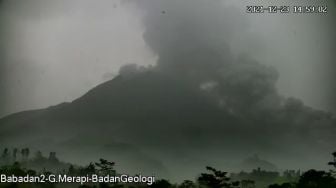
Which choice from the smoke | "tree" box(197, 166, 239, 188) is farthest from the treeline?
the smoke

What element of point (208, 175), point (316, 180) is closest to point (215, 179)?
point (208, 175)

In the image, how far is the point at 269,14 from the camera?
8.21 ft

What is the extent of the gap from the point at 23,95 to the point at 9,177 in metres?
0.47

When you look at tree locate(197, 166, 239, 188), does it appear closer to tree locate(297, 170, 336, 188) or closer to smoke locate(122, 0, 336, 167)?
smoke locate(122, 0, 336, 167)

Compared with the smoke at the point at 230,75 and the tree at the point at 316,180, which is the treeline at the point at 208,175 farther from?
the smoke at the point at 230,75

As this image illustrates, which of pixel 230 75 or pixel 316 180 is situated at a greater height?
pixel 230 75

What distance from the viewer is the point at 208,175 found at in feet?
7.84

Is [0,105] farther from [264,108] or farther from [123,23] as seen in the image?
[264,108]

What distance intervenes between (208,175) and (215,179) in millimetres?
45

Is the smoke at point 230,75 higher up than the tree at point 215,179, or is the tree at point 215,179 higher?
the smoke at point 230,75

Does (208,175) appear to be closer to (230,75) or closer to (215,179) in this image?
(215,179)

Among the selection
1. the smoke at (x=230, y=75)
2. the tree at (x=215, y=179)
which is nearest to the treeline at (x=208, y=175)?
the tree at (x=215, y=179)

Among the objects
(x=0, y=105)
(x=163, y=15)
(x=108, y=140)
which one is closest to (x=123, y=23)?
(x=163, y=15)

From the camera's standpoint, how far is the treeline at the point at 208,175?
7.72 ft
